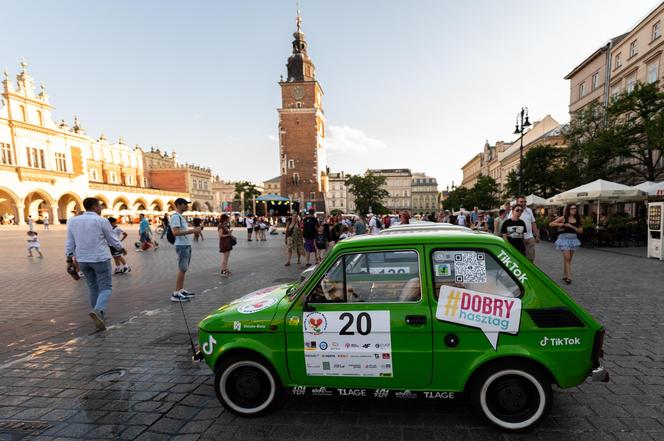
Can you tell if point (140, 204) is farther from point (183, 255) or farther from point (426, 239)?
point (426, 239)

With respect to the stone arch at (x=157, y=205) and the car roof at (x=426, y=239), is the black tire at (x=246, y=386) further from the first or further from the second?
the stone arch at (x=157, y=205)

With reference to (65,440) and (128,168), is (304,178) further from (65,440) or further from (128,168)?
(65,440)

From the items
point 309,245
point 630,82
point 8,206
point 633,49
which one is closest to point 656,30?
point 633,49

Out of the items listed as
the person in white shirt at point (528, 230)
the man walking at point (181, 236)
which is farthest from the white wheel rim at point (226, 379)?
the person in white shirt at point (528, 230)

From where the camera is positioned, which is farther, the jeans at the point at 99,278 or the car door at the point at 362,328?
the jeans at the point at 99,278

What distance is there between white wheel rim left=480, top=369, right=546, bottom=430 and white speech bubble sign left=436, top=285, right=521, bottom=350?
26 centimetres

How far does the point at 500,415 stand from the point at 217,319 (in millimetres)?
2601

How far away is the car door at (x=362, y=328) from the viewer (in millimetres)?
2525

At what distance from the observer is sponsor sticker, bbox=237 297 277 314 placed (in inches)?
113

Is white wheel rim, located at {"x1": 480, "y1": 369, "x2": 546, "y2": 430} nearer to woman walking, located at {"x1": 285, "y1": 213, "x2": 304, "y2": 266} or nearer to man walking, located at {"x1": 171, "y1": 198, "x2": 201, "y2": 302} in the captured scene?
man walking, located at {"x1": 171, "y1": 198, "x2": 201, "y2": 302}

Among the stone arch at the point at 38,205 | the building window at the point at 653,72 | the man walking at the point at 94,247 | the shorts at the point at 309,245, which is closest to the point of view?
the man walking at the point at 94,247

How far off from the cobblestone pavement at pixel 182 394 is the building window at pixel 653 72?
28.8 metres

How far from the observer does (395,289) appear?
106 inches

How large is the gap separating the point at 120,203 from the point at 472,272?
71.1 metres
